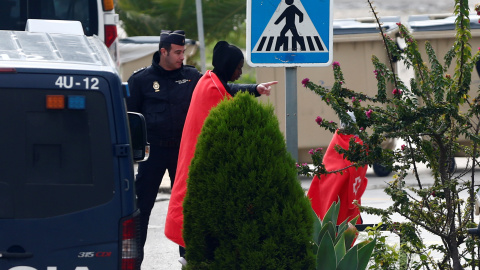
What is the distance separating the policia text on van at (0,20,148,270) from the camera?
4.08 metres

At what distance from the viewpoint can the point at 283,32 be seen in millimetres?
5461

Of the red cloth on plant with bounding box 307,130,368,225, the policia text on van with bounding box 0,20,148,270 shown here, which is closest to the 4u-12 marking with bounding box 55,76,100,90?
the policia text on van with bounding box 0,20,148,270

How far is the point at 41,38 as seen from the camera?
469 cm

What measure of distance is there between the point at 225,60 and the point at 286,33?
767 mm

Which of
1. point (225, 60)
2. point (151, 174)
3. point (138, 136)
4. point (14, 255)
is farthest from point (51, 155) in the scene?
point (151, 174)

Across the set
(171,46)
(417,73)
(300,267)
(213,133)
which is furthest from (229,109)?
(171,46)

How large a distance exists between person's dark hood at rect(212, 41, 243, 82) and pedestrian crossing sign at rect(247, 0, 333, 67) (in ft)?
2.15

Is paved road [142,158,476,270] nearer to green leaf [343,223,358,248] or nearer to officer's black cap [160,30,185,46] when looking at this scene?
green leaf [343,223,358,248]

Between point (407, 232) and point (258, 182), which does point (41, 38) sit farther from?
point (407, 232)

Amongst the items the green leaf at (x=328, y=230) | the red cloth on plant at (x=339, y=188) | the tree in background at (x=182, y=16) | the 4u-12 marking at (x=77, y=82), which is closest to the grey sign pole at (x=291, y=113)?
the green leaf at (x=328, y=230)

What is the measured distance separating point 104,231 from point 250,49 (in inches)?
68.2

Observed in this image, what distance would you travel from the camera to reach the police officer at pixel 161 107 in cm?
679

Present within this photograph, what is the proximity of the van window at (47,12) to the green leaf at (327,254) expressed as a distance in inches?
240

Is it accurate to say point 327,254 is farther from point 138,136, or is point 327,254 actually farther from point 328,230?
point 138,136
